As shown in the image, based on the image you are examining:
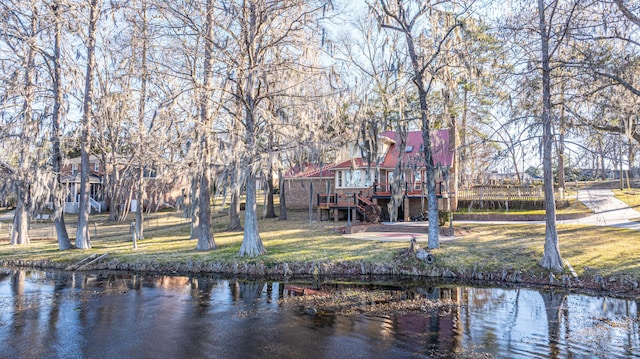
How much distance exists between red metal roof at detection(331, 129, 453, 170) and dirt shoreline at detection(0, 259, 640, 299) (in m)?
3.69

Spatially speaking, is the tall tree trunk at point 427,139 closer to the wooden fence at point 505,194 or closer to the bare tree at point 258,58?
the bare tree at point 258,58

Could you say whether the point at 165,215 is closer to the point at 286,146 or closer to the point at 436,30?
the point at 286,146

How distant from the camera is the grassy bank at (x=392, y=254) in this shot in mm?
12094

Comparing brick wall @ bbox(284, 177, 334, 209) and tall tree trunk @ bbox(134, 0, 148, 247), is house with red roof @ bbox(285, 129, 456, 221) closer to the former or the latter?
brick wall @ bbox(284, 177, 334, 209)

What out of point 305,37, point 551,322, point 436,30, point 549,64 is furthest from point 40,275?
point 549,64

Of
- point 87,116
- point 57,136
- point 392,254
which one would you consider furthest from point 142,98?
point 392,254

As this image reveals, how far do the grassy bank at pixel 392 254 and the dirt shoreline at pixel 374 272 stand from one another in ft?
0.11

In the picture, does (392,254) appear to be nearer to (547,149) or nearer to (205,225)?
(547,149)

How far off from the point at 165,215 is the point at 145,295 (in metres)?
20.6

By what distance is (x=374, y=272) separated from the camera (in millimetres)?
13164

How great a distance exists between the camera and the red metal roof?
14610mm

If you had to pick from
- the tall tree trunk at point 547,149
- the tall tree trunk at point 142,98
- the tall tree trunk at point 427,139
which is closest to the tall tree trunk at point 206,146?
the tall tree trunk at point 142,98

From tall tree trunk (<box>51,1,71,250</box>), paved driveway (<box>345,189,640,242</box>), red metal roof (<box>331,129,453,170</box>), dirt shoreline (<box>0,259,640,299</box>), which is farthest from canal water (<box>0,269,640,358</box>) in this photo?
paved driveway (<box>345,189,640,242</box>)

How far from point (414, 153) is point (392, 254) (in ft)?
41.9
